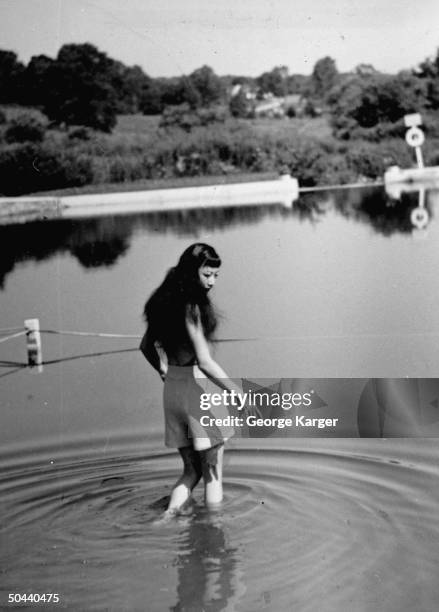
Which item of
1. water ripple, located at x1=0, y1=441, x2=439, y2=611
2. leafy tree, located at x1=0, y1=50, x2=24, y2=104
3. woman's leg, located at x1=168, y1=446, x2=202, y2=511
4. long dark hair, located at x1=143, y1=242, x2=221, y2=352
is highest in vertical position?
leafy tree, located at x1=0, y1=50, x2=24, y2=104

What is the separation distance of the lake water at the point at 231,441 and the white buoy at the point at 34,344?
9 cm

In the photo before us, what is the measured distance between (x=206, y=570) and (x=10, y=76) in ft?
10.4

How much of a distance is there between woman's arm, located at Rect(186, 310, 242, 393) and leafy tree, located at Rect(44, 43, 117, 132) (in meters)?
1.74

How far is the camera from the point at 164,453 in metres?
5.90

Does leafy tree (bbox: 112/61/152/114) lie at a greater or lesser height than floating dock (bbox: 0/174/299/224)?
greater

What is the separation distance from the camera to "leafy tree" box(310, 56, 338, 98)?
5.52 meters

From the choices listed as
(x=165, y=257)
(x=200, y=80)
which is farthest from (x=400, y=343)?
(x=200, y=80)

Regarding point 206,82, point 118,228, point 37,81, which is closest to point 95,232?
point 118,228

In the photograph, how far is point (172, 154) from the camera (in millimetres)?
7496

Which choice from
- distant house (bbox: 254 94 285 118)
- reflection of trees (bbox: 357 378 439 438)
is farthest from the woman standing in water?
distant house (bbox: 254 94 285 118)

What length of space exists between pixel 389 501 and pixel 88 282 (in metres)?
2.54

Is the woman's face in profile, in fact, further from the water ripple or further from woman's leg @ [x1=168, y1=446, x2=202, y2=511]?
the water ripple

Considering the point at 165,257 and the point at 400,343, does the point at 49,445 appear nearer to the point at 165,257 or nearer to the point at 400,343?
the point at 165,257

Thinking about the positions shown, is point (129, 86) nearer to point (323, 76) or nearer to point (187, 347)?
point (323, 76)
